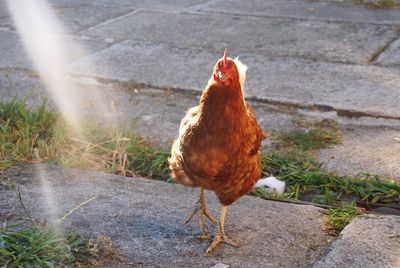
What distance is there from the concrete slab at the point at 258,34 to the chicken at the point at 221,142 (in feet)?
9.35

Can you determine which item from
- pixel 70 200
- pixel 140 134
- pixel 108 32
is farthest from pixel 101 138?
pixel 108 32

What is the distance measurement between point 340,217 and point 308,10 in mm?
4519

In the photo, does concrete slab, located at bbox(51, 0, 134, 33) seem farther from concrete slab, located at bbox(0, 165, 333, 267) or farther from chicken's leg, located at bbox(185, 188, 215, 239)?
chicken's leg, located at bbox(185, 188, 215, 239)

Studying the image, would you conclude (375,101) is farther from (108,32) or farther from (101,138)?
(108,32)

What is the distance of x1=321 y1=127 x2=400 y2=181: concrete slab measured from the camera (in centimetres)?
373

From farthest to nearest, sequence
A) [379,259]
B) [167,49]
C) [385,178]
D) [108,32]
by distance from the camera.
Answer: [108,32] → [167,49] → [385,178] → [379,259]

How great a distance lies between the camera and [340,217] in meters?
3.17

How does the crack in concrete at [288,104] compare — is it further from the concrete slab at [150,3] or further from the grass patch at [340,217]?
the concrete slab at [150,3]

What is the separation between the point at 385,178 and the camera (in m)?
3.61

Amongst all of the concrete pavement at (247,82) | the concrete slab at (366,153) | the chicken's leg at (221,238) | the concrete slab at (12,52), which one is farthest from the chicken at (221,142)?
the concrete slab at (12,52)

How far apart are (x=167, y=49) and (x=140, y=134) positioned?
189cm

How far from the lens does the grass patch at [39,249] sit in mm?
2541

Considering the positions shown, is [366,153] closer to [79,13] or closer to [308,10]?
[308,10]

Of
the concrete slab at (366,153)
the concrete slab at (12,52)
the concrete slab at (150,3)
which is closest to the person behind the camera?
the concrete slab at (366,153)
